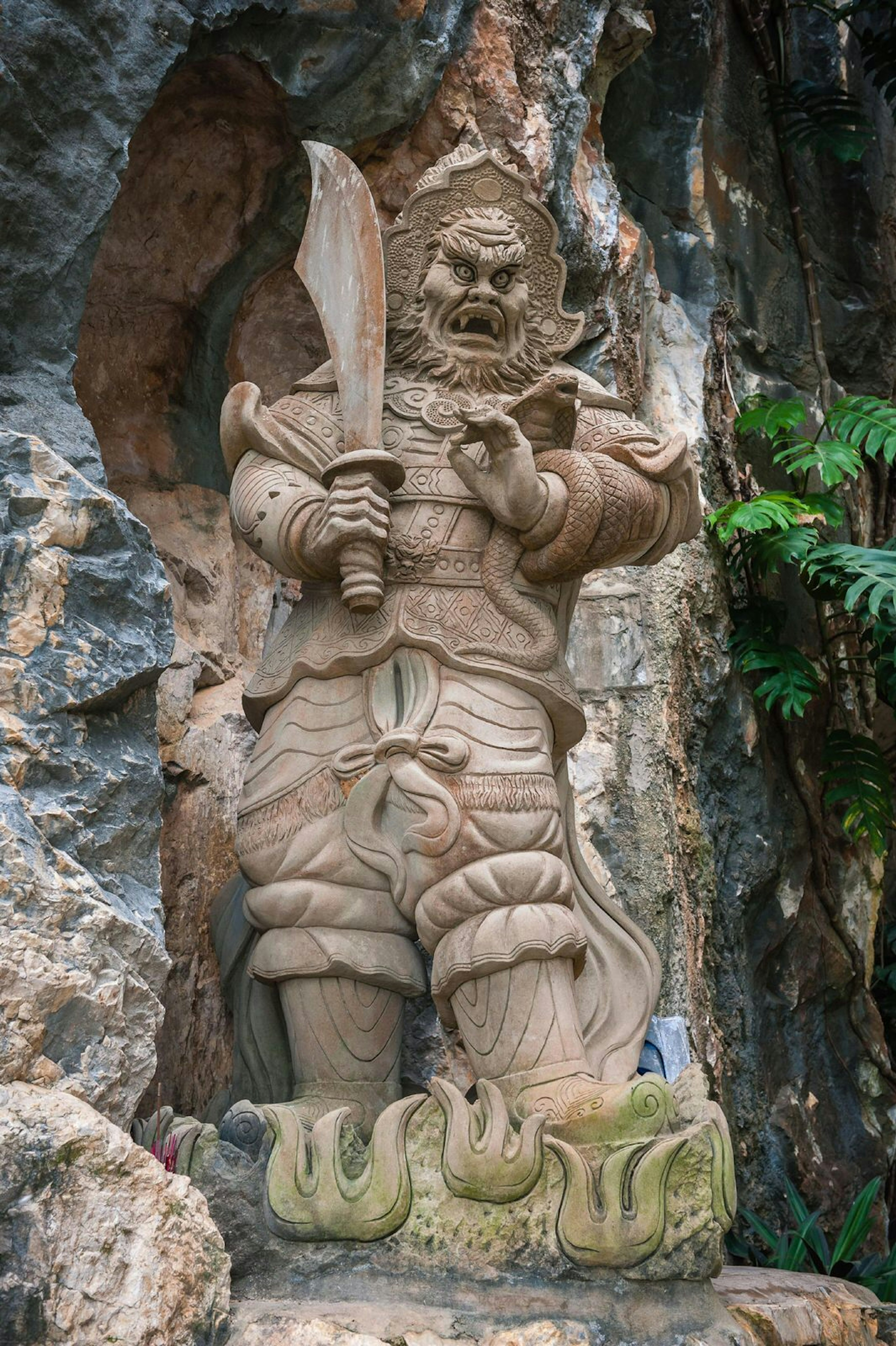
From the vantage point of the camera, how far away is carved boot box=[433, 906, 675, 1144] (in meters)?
3.03

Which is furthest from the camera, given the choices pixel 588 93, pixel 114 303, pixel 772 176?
pixel 772 176

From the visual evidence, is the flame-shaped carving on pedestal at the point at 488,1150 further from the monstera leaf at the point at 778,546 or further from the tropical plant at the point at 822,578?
the monstera leaf at the point at 778,546

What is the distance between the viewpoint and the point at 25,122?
11.3 ft

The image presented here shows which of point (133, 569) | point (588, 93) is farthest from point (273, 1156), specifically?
point (588, 93)

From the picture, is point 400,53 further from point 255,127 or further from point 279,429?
point 279,429

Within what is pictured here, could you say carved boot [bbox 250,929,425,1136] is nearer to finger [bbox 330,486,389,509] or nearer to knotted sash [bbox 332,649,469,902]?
knotted sash [bbox 332,649,469,902]

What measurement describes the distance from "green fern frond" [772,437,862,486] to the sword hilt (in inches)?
91.2

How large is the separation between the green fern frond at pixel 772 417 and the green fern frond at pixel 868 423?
0.13m

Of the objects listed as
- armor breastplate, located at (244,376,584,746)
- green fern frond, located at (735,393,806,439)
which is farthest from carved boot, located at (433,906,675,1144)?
green fern frond, located at (735,393,806,439)

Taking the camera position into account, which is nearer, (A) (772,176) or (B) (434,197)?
(B) (434,197)

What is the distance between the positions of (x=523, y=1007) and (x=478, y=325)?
160cm

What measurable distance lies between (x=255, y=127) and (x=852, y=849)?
324cm

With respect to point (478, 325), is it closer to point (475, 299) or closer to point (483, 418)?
point (475, 299)

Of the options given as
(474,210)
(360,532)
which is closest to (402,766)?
(360,532)
